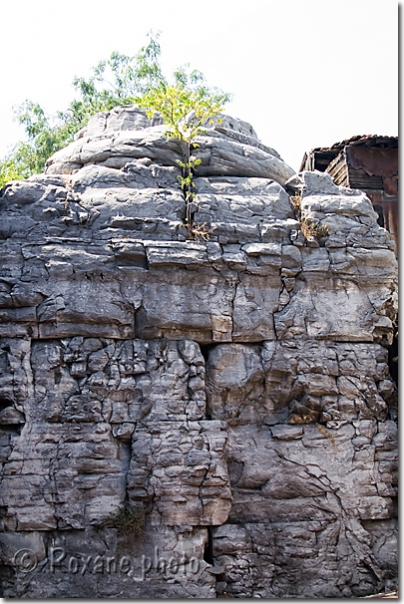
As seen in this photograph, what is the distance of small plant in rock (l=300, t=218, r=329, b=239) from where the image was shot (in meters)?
7.54

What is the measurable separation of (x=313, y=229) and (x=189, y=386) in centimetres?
260

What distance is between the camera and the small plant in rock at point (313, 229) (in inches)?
297

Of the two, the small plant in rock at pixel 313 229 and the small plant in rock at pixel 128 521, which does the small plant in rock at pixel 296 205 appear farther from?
the small plant in rock at pixel 128 521

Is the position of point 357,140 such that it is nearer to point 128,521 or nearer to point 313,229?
point 313,229

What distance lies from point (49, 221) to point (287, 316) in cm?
311

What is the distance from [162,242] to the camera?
7059mm

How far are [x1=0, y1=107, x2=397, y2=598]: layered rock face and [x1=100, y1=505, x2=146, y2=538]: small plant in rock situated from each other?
22 mm

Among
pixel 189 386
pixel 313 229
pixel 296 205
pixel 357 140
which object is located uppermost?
pixel 357 140

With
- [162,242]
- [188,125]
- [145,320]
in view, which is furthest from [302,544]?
[188,125]

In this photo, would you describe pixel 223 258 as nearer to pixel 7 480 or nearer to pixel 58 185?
pixel 58 185

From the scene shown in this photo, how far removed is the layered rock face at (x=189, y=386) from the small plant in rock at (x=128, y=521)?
22mm

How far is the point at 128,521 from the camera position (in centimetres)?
610

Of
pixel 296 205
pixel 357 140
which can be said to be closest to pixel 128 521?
pixel 296 205

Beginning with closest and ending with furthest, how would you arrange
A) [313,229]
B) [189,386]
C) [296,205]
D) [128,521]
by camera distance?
[128,521]
[189,386]
[313,229]
[296,205]
